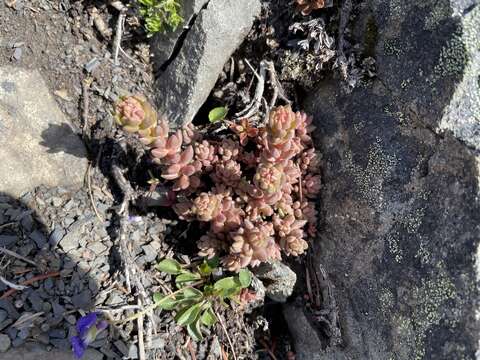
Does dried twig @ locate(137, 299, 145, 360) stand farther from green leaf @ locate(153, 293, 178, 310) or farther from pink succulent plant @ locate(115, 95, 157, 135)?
pink succulent plant @ locate(115, 95, 157, 135)

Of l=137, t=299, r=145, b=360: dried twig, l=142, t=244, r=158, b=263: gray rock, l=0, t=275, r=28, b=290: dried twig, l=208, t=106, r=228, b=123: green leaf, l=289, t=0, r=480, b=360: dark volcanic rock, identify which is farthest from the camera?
l=208, t=106, r=228, b=123: green leaf

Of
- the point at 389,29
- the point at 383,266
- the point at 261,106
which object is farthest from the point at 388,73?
the point at 383,266

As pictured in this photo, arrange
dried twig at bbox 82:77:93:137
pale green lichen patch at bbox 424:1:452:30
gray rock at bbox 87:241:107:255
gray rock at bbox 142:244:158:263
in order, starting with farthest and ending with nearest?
1. dried twig at bbox 82:77:93:137
2. gray rock at bbox 142:244:158:263
3. gray rock at bbox 87:241:107:255
4. pale green lichen patch at bbox 424:1:452:30

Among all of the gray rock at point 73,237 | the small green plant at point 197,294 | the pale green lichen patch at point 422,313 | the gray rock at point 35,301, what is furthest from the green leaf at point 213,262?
the pale green lichen patch at point 422,313

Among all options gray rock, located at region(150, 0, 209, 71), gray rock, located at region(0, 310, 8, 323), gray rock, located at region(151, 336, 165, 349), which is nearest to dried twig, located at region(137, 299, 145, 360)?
gray rock, located at region(151, 336, 165, 349)

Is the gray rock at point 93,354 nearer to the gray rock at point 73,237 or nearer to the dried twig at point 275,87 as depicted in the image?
the gray rock at point 73,237

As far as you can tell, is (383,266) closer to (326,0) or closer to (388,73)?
(388,73)
